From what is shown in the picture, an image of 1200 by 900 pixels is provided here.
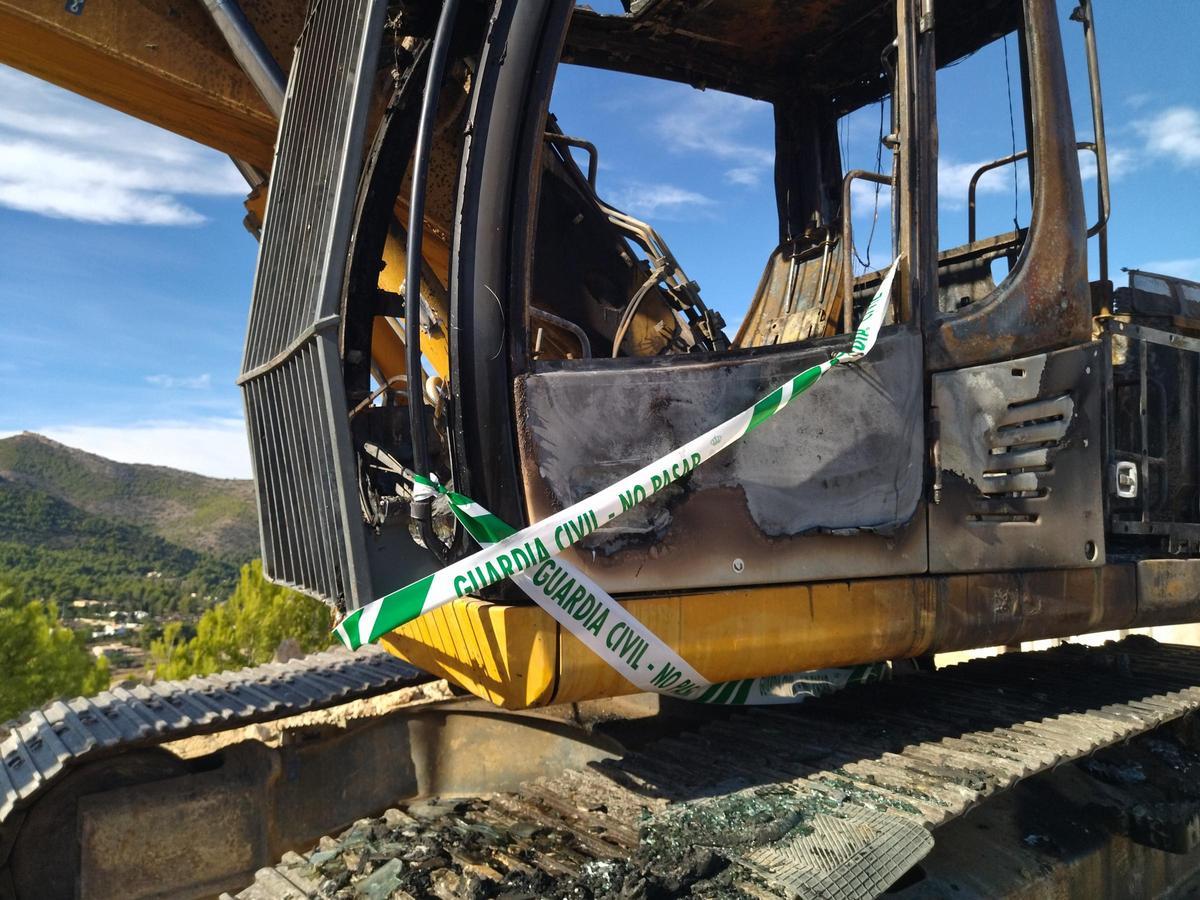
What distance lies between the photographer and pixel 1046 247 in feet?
10.1

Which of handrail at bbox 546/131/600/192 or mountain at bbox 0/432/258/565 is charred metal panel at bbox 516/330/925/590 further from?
mountain at bbox 0/432/258/565

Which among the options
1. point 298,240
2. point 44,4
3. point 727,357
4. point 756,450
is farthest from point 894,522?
point 44,4

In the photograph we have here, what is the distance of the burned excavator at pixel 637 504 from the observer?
2348mm

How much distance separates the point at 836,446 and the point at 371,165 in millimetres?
1697

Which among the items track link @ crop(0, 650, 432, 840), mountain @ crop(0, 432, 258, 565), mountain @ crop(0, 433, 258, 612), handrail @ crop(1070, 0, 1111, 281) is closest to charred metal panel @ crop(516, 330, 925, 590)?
handrail @ crop(1070, 0, 1111, 281)

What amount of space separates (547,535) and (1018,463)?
5.05ft

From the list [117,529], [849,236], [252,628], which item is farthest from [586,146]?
[117,529]

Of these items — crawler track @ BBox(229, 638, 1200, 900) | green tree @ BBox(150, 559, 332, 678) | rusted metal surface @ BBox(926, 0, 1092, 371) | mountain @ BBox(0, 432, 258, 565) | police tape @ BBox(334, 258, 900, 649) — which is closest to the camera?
crawler track @ BBox(229, 638, 1200, 900)

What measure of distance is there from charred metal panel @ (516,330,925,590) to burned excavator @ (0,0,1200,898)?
0.4 inches

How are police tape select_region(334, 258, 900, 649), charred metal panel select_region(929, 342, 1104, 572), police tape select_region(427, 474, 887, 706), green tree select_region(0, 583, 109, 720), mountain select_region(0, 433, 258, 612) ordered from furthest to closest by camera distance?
mountain select_region(0, 433, 258, 612) < green tree select_region(0, 583, 109, 720) < charred metal panel select_region(929, 342, 1104, 572) < police tape select_region(427, 474, 887, 706) < police tape select_region(334, 258, 900, 649)

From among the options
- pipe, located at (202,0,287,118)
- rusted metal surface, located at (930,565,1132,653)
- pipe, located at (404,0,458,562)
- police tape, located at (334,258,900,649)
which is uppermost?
pipe, located at (202,0,287,118)

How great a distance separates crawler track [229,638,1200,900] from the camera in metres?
1.96

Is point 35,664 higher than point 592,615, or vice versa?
point 592,615

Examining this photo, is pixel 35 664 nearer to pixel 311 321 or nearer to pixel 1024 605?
pixel 311 321
